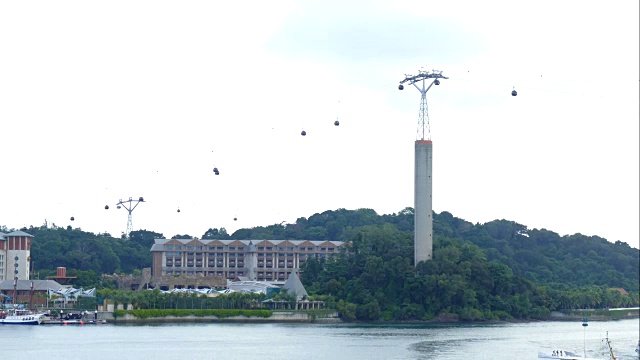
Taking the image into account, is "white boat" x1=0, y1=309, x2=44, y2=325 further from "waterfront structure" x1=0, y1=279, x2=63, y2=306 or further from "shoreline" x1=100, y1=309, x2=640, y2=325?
"waterfront structure" x1=0, y1=279, x2=63, y2=306

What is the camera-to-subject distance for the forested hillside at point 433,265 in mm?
94750

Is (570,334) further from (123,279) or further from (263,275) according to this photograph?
(263,275)

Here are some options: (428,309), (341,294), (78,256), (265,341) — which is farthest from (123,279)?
(265,341)

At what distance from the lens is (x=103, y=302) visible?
9006 cm

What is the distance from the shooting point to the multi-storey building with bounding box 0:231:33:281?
4417 inches

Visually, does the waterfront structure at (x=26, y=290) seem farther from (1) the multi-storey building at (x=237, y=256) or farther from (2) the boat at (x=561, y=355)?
(2) the boat at (x=561, y=355)

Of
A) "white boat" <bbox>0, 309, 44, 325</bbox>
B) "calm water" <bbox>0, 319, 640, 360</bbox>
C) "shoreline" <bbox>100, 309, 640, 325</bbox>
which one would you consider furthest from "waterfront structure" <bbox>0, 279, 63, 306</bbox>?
"calm water" <bbox>0, 319, 640, 360</bbox>

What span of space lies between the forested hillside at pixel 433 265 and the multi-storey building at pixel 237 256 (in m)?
6.04

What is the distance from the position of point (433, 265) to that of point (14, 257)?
45073mm

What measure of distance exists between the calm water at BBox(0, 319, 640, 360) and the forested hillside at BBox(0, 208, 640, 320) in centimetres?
763

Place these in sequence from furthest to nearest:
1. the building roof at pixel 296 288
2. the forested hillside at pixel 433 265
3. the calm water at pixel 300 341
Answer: the building roof at pixel 296 288
the forested hillside at pixel 433 265
the calm water at pixel 300 341

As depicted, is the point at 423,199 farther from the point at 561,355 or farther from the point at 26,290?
the point at 561,355

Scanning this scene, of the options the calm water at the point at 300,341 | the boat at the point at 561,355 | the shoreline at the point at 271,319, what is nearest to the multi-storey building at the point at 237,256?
the shoreline at the point at 271,319

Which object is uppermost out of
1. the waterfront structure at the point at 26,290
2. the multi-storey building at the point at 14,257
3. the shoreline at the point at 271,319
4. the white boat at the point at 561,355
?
the multi-storey building at the point at 14,257
